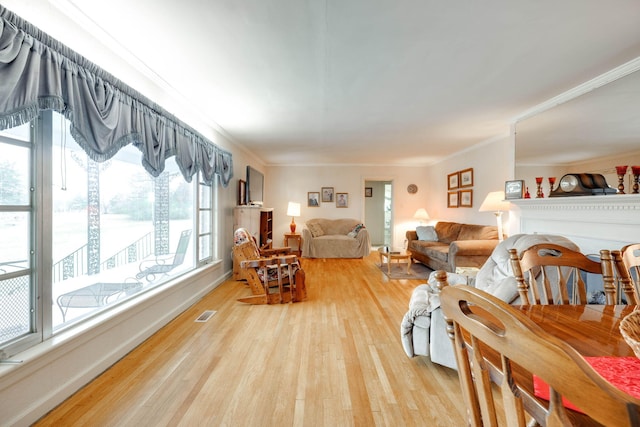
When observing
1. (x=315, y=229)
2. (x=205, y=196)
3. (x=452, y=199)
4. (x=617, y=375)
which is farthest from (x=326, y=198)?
(x=617, y=375)

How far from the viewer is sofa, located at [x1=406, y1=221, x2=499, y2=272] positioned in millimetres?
4176

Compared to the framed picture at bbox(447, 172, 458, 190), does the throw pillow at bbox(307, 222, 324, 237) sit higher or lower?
lower

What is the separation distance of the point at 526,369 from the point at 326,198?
7.02 m

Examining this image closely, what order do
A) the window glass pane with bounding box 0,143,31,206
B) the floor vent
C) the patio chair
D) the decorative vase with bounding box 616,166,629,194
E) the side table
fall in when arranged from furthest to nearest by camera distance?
the side table, the floor vent, the patio chair, the decorative vase with bounding box 616,166,629,194, the window glass pane with bounding box 0,143,31,206

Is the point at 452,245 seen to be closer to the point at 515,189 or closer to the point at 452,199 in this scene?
the point at 515,189

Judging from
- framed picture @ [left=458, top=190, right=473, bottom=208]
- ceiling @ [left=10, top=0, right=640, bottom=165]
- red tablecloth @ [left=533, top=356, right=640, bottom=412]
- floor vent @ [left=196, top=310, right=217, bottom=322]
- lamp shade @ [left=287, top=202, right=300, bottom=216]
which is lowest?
floor vent @ [left=196, top=310, right=217, bottom=322]

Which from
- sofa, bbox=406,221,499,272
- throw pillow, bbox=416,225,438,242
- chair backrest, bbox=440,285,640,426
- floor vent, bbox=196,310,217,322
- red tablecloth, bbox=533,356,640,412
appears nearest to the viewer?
chair backrest, bbox=440,285,640,426

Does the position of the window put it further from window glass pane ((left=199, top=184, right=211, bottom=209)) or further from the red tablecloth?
the red tablecloth

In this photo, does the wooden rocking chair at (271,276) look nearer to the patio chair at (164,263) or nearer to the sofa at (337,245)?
the patio chair at (164,263)

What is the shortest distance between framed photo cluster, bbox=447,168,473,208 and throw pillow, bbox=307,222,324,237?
3.03 metres

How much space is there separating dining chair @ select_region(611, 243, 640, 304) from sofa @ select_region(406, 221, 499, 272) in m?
2.92

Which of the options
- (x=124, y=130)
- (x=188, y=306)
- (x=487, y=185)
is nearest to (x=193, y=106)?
(x=124, y=130)

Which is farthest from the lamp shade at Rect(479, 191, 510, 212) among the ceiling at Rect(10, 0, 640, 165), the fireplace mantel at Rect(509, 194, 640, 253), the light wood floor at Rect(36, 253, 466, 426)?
the light wood floor at Rect(36, 253, 466, 426)

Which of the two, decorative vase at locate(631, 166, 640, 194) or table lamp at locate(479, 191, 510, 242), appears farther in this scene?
table lamp at locate(479, 191, 510, 242)
